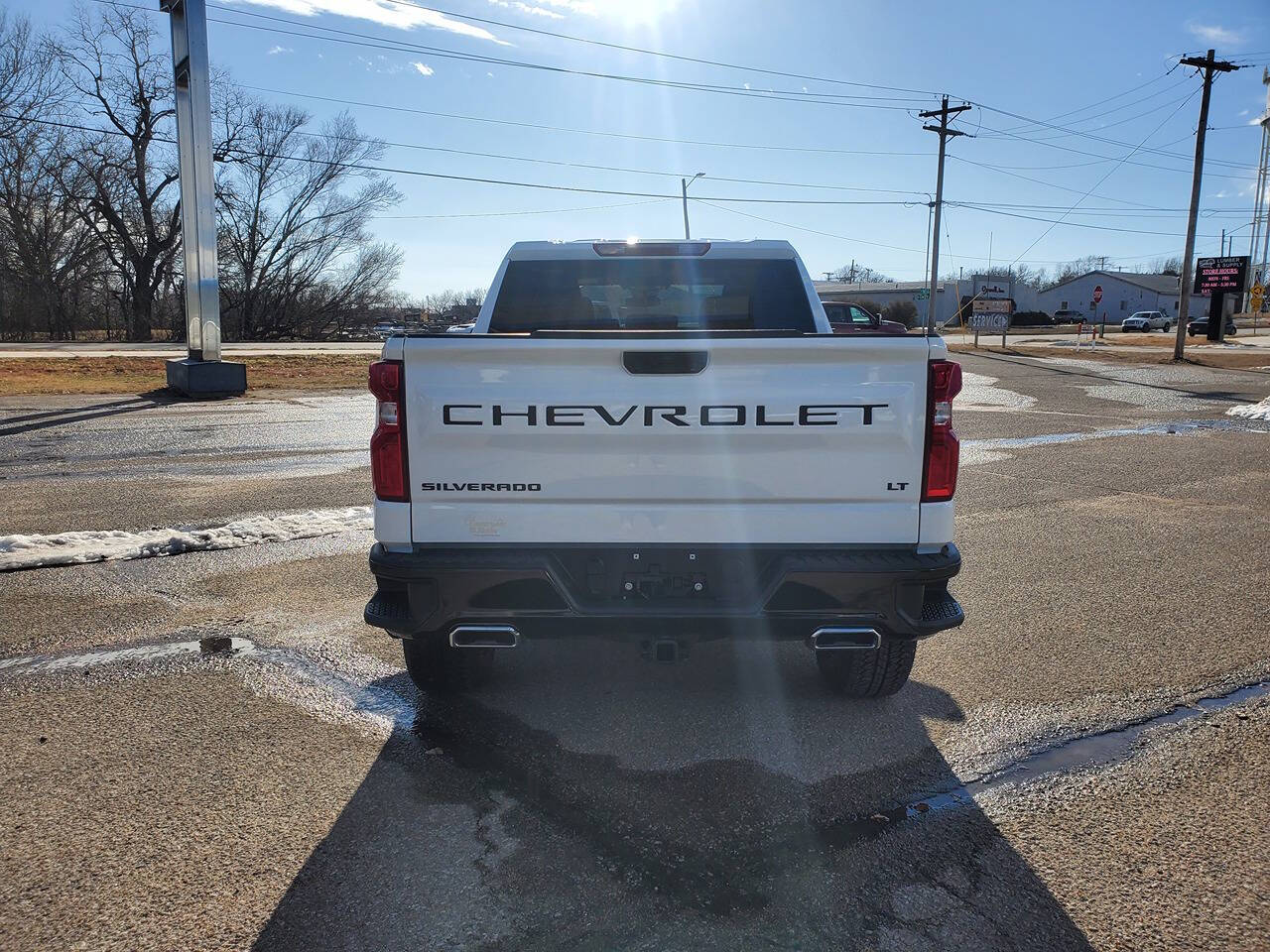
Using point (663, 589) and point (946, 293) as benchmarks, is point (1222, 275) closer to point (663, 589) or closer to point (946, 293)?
point (663, 589)

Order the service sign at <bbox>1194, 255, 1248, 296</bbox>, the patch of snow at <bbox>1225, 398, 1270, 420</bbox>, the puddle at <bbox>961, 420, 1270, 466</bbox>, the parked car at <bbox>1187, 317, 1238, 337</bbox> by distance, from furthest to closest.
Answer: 1. the parked car at <bbox>1187, 317, 1238, 337</bbox>
2. the service sign at <bbox>1194, 255, 1248, 296</bbox>
3. the patch of snow at <bbox>1225, 398, 1270, 420</bbox>
4. the puddle at <bbox>961, 420, 1270, 466</bbox>

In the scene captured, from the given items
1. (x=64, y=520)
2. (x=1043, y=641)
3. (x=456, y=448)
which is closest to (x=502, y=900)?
(x=456, y=448)

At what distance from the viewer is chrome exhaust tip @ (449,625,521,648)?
3398 millimetres

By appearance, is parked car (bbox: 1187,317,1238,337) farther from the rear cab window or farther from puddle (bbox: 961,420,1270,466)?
the rear cab window

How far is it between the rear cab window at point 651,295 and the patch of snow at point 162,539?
3.10m

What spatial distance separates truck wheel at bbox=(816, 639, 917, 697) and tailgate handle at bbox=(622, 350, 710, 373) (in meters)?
1.45

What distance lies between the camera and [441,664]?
3990 mm

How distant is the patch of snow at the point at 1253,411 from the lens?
15906 mm

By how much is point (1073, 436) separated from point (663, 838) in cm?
1247

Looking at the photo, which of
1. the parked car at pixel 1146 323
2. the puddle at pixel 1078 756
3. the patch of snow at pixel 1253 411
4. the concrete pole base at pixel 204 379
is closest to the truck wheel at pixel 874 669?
the puddle at pixel 1078 756

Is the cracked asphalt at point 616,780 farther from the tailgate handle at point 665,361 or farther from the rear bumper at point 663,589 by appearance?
the tailgate handle at point 665,361

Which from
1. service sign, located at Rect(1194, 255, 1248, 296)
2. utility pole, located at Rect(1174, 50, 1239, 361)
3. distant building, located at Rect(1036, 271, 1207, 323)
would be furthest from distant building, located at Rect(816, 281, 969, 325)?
utility pole, located at Rect(1174, 50, 1239, 361)

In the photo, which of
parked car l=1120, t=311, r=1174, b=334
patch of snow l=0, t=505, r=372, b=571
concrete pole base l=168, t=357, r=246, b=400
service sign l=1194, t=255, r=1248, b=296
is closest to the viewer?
patch of snow l=0, t=505, r=372, b=571

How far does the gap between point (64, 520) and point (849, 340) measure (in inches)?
272
